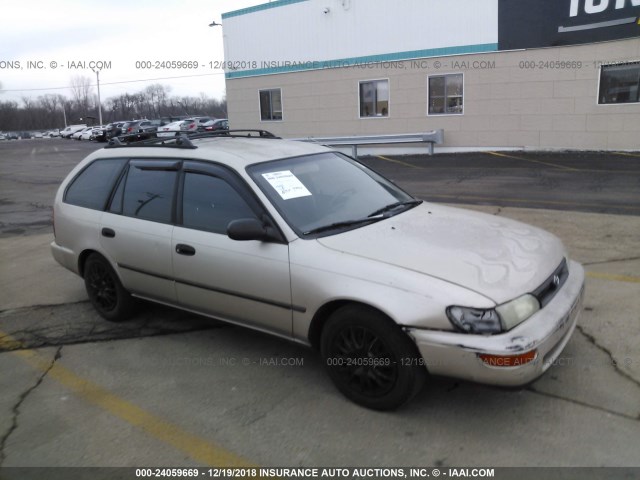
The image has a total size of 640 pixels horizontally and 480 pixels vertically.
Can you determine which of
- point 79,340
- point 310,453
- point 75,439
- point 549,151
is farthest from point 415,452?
point 549,151

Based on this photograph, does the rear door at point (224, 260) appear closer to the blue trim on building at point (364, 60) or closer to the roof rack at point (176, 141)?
the roof rack at point (176, 141)

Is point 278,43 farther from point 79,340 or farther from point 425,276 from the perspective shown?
point 425,276

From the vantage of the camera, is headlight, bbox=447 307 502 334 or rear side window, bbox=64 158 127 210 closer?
headlight, bbox=447 307 502 334

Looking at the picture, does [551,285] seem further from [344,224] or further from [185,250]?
[185,250]

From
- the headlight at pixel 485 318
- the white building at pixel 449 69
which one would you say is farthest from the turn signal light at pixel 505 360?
the white building at pixel 449 69

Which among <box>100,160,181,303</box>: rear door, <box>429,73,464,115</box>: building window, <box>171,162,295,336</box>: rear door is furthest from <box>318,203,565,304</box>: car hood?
<box>429,73,464,115</box>: building window

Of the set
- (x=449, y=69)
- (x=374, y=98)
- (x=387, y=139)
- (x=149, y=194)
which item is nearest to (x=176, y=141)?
(x=149, y=194)

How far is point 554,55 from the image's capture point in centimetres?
1539

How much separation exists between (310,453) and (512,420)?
47.3 inches

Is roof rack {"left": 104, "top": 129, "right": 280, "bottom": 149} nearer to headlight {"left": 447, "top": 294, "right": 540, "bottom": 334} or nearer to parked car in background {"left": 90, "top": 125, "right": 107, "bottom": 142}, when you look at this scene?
headlight {"left": 447, "top": 294, "right": 540, "bottom": 334}

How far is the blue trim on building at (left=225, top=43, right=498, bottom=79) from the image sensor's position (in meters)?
16.6

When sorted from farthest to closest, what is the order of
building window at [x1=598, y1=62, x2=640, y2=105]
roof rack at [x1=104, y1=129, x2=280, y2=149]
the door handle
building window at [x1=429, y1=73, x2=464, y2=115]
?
building window at [x1=429, y1=73, x2=464, y2=115], building window at [x1=598, y1=62, x2=640, y2=105], roof rack at [x1=104, y1=129, x2=280, y2=149], the door handle

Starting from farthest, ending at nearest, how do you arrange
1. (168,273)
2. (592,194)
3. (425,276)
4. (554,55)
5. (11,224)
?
(554,55) < (11,224) < (592,194) < (168,273) < (425,276)

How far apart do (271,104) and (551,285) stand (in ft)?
64.8
